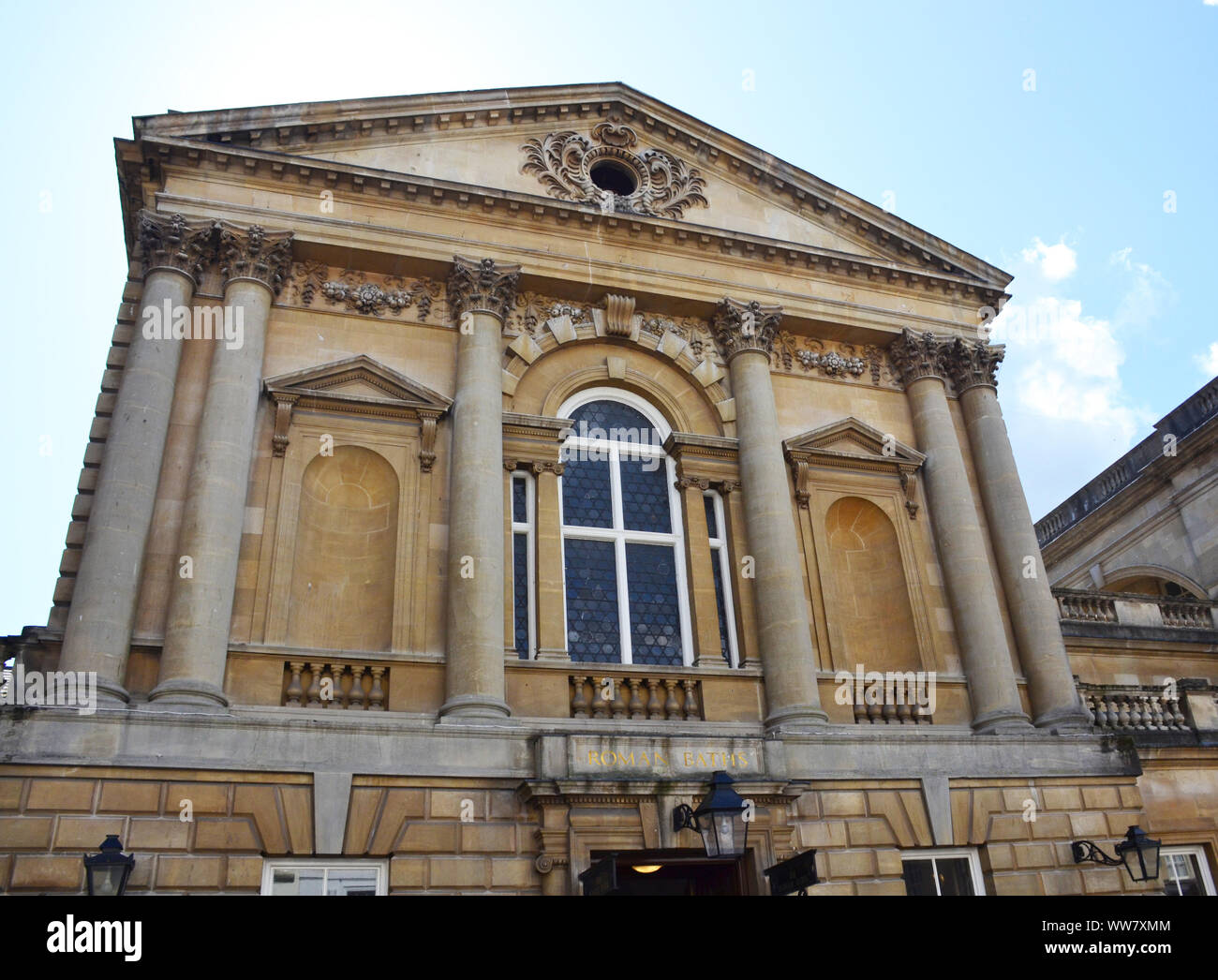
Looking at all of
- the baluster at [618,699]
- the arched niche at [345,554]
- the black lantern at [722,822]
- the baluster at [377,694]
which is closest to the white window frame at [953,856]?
the baluster at [618,699]

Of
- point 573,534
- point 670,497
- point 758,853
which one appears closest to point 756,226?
point 670,497

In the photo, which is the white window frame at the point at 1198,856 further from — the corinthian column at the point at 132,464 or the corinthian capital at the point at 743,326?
the corinthian column at the point at 132,464

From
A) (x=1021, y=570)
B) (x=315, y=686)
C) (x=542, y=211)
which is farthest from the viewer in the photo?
(x=542, y=211)

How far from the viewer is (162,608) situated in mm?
14609

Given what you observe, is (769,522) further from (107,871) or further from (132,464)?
(107,871)

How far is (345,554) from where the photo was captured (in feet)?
54.4

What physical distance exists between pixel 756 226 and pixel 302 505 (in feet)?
35.3

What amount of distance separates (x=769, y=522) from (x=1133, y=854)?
7205mm

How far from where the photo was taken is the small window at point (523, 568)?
54.7ft

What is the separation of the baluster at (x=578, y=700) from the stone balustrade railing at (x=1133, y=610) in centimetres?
1037

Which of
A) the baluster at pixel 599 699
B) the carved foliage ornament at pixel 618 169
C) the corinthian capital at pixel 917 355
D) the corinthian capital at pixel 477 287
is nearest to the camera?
the baluster at pixel 599 699

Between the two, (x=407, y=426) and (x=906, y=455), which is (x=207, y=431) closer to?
(x=407, y=426)

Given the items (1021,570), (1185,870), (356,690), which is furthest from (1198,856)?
(356,690)

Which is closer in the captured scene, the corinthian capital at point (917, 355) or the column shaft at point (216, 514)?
the column shaft at point (216, 514)
